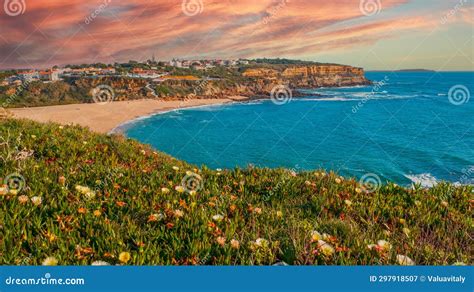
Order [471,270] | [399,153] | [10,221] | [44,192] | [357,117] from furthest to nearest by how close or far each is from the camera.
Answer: [357,117] → [399,153] → [44,192] → [10,221] → [471,270]

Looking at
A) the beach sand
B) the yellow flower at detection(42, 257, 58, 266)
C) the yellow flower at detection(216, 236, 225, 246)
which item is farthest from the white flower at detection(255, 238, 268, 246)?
the beach sand

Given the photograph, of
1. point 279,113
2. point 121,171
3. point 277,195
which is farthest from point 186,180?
point 279,113

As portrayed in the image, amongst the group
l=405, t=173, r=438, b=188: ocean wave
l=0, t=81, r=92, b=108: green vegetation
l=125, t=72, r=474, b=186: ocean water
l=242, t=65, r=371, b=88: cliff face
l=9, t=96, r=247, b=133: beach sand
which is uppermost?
l=242, t=65, r=371, b=88: cliff face

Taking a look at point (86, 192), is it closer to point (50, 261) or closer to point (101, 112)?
point (50, 261)

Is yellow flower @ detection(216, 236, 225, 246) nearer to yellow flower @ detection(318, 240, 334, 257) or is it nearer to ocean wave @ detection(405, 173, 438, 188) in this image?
yellow flower @ detection(318, 240, 334, 257)

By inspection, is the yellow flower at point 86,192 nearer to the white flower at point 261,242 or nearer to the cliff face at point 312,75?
the white flower at point 261,242

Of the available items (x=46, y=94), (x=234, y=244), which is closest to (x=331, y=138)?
(x=234, y=244)

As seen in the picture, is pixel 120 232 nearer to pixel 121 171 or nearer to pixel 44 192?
pixel 44 192
